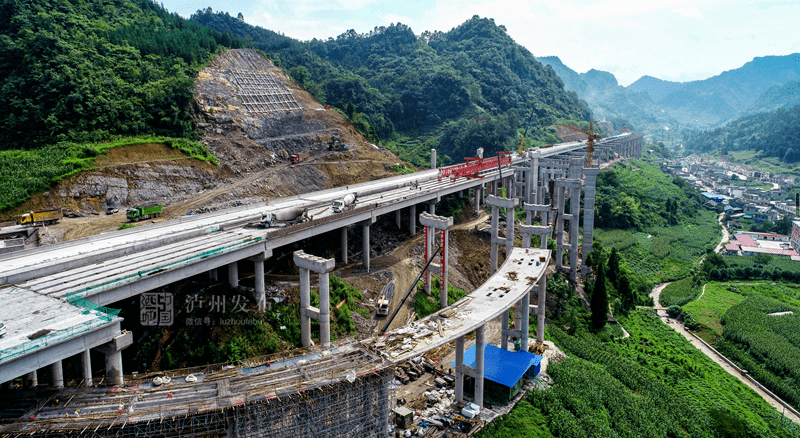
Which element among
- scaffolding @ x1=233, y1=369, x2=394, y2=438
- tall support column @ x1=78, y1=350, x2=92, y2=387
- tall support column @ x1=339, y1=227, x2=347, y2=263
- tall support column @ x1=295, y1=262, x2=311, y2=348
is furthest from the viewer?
tall support column @ x1=339, y1=227, x2=347, y2=263

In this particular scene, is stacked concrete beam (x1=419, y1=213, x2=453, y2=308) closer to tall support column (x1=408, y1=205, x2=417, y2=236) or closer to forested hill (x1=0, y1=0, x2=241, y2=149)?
tall support column (x1=408, y1=205, x2=417, y2=236)

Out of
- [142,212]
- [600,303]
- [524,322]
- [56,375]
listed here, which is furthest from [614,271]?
[56,375]

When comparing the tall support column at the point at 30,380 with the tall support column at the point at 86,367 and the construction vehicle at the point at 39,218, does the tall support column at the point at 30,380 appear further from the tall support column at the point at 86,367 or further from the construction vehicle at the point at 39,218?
the construction vehicle at the point at 39,218

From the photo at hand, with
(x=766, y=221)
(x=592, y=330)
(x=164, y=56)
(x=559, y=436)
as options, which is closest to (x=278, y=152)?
(x=164, y=56)

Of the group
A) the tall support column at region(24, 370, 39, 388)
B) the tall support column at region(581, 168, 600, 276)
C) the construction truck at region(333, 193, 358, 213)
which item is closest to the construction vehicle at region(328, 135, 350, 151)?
the construction truck at region(333, 193, 358, 213)

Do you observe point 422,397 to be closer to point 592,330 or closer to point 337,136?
point 592,330

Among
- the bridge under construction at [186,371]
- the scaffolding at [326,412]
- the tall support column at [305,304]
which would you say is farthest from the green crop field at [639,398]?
the tall support column at [305,304]
